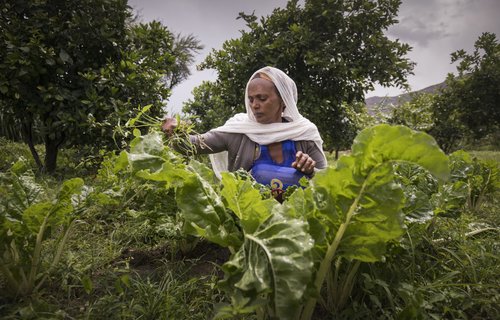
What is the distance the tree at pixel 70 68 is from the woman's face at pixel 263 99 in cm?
185

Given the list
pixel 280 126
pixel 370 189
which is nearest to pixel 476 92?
pixel 280 126

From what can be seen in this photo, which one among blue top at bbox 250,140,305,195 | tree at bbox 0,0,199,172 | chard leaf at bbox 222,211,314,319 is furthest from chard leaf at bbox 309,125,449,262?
tree at bbox 0,0,199,172

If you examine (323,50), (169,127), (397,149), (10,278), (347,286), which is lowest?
(347,286)

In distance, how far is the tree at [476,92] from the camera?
8.88 metres

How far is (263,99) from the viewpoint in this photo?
9.57 feet

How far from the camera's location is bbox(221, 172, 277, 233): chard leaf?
1.06m

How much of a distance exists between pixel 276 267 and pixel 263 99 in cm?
224

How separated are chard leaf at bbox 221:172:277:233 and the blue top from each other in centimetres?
116

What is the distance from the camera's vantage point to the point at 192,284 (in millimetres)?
1562

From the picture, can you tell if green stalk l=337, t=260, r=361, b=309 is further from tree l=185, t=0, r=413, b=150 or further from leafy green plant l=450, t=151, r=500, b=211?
tree l=185, t=0, r=413, b=150

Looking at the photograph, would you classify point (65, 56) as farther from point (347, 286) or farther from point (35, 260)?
point (347, 286)

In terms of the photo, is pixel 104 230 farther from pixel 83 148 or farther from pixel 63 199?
pixel 83 148

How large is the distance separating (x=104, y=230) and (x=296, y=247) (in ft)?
6.75

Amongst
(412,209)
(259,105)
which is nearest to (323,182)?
(412,209)
